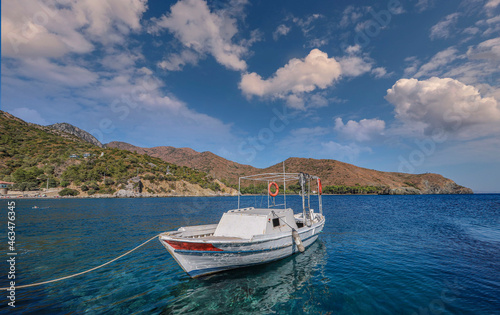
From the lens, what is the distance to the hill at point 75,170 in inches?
3812

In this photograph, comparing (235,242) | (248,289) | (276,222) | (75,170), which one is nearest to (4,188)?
(75,170)

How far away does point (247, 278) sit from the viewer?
1120 cm

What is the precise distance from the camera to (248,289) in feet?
32.8

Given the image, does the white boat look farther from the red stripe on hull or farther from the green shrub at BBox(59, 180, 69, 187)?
the green shrub at BBox(59, 180, 69, 187)

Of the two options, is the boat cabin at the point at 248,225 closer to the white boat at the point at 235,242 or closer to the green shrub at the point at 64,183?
the white boat at the point at 235,242

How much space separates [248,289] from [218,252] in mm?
2332

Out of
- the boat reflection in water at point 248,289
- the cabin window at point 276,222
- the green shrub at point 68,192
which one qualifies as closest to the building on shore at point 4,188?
the green shrub at point 68,192

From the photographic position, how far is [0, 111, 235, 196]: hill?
318 ft

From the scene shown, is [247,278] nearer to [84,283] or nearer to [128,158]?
[84,283]

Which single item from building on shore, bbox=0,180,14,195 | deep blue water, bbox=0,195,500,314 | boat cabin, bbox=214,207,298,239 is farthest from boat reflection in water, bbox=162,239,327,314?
building on shore, bbox=0,180,14,195

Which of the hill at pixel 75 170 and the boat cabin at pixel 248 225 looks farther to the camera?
the hill at pixel 75 170

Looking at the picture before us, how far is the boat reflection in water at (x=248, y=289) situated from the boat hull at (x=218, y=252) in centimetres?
53

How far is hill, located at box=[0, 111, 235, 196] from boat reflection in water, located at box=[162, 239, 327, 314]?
393ft

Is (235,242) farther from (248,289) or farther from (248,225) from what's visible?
(248,225)
